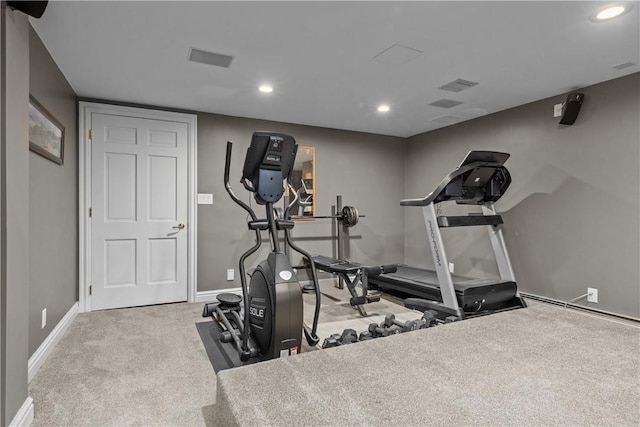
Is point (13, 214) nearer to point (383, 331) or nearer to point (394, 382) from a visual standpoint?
point (394, 382)

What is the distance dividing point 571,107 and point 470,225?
157cm

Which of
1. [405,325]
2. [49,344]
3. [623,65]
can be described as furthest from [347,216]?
[49,344]

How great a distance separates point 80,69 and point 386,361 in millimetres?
3232

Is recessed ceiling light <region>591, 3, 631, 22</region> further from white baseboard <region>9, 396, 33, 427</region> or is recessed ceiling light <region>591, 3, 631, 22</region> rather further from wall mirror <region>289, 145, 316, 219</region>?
white baseboard <region>9, 396, 33, 427</region>

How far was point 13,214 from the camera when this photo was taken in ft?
5.30

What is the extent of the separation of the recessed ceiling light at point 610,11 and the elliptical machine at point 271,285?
2.05 m

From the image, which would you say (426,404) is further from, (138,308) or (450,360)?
(138,308)

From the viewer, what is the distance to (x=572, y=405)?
3.79 feet

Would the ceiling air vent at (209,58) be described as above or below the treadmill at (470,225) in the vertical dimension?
above

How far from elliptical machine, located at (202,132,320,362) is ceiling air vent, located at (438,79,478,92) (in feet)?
6.00

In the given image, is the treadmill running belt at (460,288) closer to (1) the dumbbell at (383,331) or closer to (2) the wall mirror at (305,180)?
(1) the dumbbell at (383,331)

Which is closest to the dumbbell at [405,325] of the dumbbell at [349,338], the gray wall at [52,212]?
the dumbbell at [349,338]

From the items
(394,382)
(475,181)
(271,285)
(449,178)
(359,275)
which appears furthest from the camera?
(359,275)

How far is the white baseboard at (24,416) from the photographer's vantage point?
1604 millimetres
